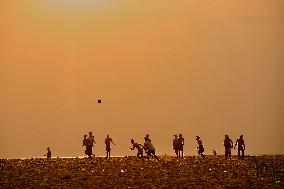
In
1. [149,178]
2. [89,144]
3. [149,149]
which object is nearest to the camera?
[149,178]

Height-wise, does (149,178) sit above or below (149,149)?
below

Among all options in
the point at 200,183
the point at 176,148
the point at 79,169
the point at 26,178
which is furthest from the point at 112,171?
the point at 176,148

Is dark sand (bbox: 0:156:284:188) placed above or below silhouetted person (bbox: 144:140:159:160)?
below

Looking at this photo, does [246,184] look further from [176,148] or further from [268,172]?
[176,148]

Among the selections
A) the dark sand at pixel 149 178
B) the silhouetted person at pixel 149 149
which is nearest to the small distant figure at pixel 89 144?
the silhouetted person at pixel 149 149

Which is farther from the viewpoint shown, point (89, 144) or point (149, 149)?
point (89, 144)

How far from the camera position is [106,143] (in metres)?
45.3

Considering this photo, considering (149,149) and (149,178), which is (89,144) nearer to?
(149,149)

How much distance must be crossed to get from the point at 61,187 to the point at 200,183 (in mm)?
5626

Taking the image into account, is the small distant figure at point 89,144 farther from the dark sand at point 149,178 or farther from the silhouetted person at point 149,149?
the dark sand at point 149,178

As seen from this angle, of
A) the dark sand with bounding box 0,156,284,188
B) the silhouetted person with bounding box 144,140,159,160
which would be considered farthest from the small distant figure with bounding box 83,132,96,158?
the dark sand with bounding box 0,156,284,188

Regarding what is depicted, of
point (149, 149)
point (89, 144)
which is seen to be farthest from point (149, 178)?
point (89, 144)

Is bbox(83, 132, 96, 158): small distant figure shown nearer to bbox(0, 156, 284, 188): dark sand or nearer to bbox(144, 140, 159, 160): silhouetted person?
bbox(144, 140, 159, 160): silhouetted person

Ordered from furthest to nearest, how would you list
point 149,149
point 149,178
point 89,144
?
point 89,144 < point 149,149 < point 149,178
